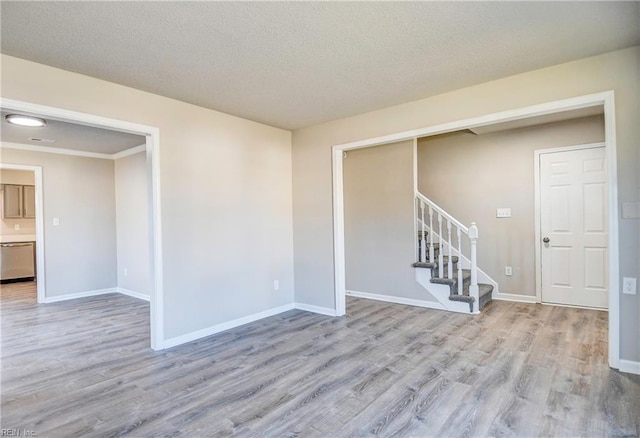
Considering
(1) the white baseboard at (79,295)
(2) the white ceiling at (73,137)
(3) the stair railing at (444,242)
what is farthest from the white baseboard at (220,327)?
(1) the white baseboard at (79,295)

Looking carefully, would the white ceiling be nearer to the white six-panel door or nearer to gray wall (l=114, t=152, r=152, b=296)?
gray wall (l=114, t=152, r=152, b=296)

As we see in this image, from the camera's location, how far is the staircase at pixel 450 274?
425cm

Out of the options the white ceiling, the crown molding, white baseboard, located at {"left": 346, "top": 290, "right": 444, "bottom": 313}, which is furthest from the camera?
the crown molding

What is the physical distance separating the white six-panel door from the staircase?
81cm

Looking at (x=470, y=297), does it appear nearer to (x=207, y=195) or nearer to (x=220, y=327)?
(x=220, y=327)

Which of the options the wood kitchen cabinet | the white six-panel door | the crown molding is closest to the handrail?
the white six-panel door

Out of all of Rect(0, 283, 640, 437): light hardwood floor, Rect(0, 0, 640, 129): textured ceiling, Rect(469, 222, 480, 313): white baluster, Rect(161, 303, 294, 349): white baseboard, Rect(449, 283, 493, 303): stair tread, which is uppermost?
Rect(0, 0, 640, 129): textured ceiling

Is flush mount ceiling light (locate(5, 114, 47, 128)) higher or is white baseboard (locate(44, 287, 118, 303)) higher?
flush mount ceiling light (locate(5, 114, 47, 128))

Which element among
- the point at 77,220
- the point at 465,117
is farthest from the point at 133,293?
the point at 465,117

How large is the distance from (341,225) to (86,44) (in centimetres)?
297

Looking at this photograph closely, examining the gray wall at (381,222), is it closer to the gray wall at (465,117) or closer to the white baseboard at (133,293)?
the gray wall at (465,117)

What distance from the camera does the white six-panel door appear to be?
168 inches

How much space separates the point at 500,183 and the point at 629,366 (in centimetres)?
286

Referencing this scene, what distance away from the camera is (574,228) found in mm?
4414
